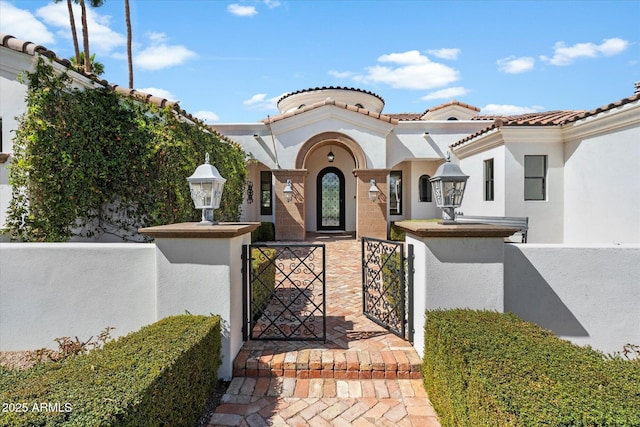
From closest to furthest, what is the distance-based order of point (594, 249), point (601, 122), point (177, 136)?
point (594, 249) < point (177, 136) < point (601, 122)

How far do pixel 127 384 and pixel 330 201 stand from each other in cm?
1526

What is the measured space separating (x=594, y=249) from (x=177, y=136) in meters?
8.02

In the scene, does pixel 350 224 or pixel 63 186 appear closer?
pixel 63 186

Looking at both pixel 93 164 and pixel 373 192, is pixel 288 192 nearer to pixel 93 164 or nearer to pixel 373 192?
pixel 373 192

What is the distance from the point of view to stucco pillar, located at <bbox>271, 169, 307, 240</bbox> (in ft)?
44.8

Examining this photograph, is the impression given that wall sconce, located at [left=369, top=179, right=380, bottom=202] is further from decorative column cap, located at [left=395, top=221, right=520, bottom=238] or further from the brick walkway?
decorative column cap, located at [left=395, top=221, right=520, bottom=238]

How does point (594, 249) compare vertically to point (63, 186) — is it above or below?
below

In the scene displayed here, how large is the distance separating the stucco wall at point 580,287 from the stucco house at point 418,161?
530cm

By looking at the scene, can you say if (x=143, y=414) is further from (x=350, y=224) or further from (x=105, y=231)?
(x=350, y=224)

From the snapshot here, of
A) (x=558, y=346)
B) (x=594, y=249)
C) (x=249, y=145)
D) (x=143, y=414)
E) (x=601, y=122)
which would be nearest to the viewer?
(x=143, y=414)

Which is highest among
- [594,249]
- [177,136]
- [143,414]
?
[177,136]

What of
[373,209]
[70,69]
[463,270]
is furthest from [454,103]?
[70,69]

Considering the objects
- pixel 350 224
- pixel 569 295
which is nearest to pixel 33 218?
pixel 569 295

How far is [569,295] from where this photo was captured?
163 inches
